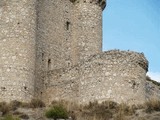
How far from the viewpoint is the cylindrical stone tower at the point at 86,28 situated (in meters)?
40.7

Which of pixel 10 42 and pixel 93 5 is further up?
pixel 93 5

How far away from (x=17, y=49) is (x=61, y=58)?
16.1ft

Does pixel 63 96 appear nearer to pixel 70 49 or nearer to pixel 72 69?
pixel 72 69

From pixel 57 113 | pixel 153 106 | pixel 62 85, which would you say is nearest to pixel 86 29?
pixel 62 85

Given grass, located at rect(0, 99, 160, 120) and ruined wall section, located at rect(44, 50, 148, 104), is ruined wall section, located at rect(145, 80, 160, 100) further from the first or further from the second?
grass, located at rect(0, 99, 160, 120)

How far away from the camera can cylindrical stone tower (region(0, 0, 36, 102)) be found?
35.2 meters

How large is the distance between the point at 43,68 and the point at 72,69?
228cm

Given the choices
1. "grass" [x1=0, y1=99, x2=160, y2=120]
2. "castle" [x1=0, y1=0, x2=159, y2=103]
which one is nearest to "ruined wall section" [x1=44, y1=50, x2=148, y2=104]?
"castle" [x1=0, y1=0, x2=159, y2=103]

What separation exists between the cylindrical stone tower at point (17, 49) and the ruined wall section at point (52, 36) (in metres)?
1.26

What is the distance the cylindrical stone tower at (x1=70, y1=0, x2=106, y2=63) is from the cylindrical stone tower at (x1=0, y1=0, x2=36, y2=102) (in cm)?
481

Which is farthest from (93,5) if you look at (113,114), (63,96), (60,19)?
(113,114)

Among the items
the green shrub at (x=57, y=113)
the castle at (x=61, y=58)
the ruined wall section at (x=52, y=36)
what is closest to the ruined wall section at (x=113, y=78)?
the castle at (x=61, y=58)

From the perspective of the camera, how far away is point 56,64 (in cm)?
3953

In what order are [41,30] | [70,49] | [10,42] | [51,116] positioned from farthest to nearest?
[70,49] < [41,30] < [10,42] < [51,116]
